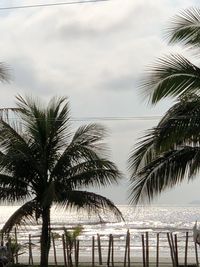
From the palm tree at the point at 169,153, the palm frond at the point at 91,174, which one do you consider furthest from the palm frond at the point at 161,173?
the palm frond at the point at 91,174

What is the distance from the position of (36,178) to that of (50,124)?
1736 mm

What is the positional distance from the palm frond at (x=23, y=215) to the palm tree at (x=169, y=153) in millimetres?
5545

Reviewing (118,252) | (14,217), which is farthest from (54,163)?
(118,252)

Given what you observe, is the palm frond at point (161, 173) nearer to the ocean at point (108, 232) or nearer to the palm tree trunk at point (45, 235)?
the ocean at point (108, 232)

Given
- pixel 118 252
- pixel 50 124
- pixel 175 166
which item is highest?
pixel 50 124

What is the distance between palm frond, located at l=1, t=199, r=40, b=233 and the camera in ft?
59.7

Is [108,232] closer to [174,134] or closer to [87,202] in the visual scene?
[87,202]

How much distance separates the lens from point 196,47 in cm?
1322

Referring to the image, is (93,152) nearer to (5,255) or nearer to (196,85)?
(5,255)

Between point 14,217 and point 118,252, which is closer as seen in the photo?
A: point 14,217

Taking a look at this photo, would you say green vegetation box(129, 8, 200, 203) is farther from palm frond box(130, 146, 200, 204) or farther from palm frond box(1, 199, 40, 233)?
palm frond box(1, 199, 40, 233)

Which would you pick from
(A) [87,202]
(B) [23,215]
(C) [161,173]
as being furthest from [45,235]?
(C) [161,173]

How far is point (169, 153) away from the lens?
14.1m

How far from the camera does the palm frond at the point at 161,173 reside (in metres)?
13.8
